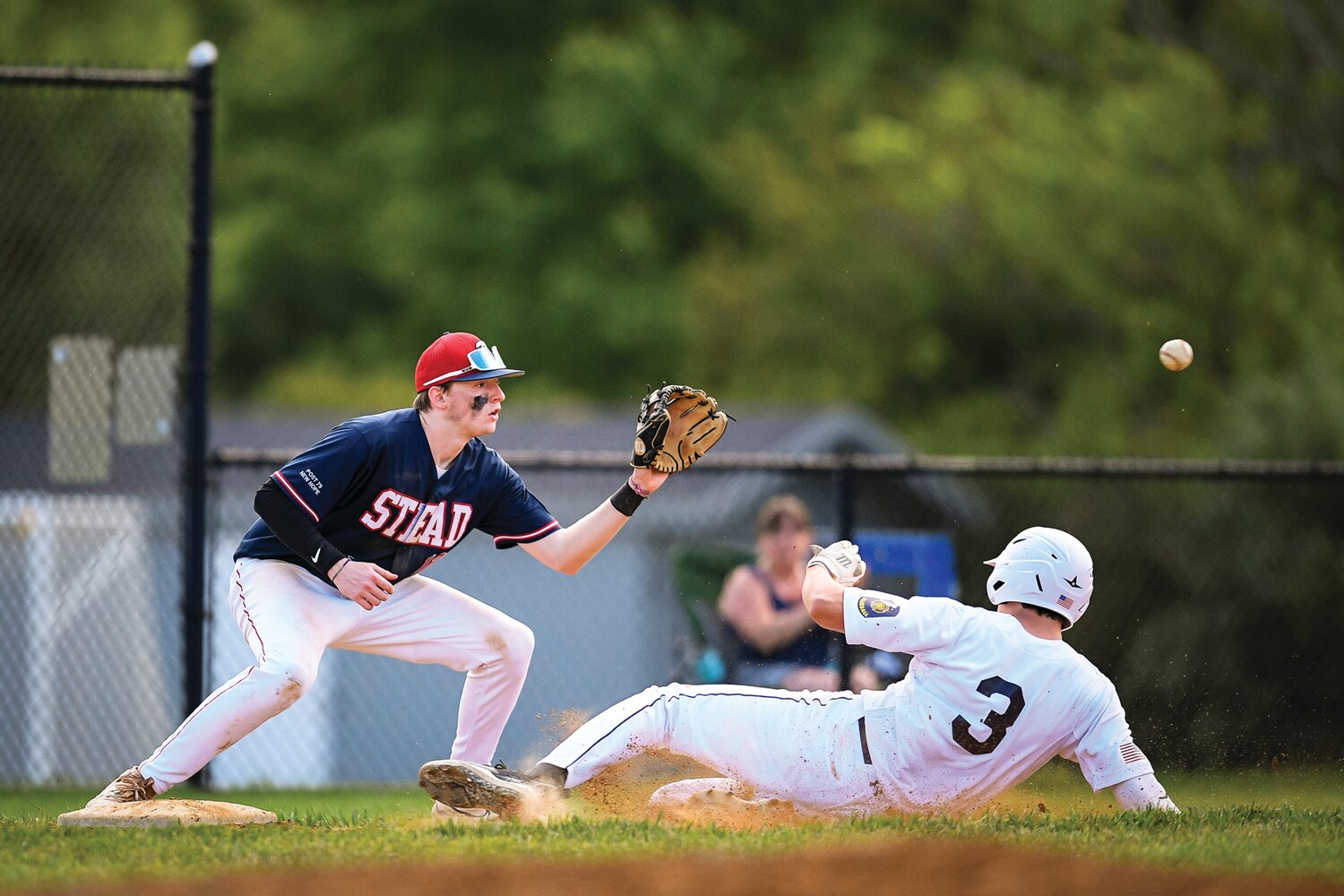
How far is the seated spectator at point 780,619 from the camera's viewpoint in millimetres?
8227

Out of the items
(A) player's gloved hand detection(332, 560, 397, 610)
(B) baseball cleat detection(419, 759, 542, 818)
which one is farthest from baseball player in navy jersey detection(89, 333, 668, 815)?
(B) baseball cleat detection(419, 759, 542, 818)

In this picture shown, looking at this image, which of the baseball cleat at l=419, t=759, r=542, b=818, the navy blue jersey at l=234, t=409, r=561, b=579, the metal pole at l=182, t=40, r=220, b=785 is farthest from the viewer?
the metal pole at l=182, t=40, r=220, b=785

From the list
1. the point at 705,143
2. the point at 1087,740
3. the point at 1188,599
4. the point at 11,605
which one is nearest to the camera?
the point at 1087,740

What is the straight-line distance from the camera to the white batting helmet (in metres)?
5.39

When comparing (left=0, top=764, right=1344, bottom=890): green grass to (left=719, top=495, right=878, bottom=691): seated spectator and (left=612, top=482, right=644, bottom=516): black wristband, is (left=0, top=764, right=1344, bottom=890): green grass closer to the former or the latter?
(left=612, top=482, right=644, bottom=516): black wristband

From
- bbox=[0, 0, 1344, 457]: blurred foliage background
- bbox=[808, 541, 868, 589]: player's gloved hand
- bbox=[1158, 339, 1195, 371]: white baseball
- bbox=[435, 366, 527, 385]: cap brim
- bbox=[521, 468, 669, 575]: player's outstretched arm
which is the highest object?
bbox=[0, 0, 1344, 457]: blurred foliage background

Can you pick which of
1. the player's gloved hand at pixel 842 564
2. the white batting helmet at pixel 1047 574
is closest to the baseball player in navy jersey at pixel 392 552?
the player's gloved hand at pixel 842 564

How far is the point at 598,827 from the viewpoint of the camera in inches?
199

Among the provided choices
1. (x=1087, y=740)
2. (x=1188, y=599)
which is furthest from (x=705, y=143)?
(x=1087, y=740)

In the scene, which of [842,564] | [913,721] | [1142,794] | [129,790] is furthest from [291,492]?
[1142,794]

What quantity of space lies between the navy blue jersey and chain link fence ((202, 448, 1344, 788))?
3.60 feet

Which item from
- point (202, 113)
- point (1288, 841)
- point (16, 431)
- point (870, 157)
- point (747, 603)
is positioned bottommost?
point (1288, 841)

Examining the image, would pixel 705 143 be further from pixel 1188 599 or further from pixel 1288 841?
pixel 1288 841

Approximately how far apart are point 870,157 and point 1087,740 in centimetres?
1937
